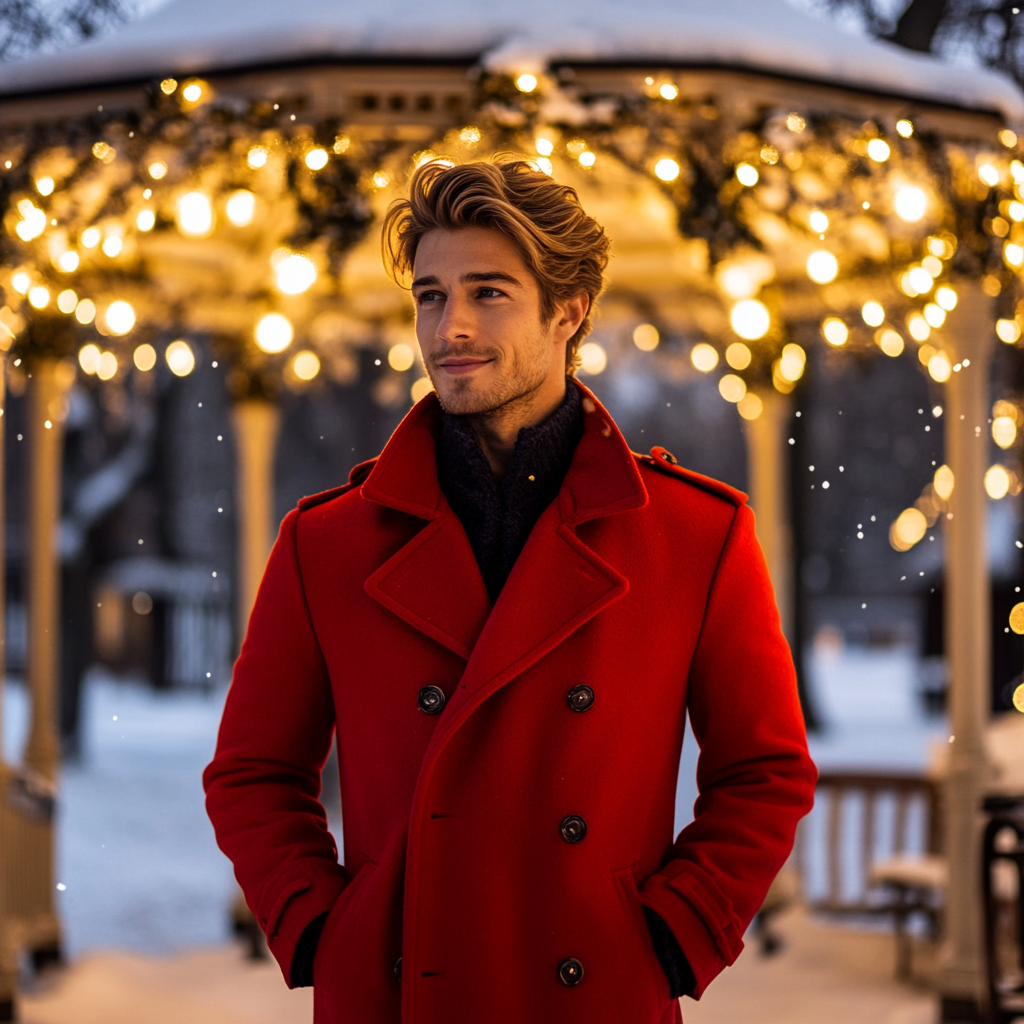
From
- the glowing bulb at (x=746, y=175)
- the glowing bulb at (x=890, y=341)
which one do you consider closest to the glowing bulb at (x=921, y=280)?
the glowing bulb at (x=746, y=175)

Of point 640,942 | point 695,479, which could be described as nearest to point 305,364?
point 695,479

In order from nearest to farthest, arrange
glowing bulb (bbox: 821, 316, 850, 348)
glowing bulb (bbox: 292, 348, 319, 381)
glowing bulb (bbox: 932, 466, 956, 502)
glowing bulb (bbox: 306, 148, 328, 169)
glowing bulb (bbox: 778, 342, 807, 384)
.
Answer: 1. glowing bulb (bbox: 306, 148, 328, 169)
2. glowing bulb (bbox: 932, 466, 956, 502)
3. glowing bulb (bbox: 778, 342, 807, 384)
4. glowing bulb (bbox: 821, 316, 850, 348)
5. glowing bulb (bbox: 292, 348, 319, 381)

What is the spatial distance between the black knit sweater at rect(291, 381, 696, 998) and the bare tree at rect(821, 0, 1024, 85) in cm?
838

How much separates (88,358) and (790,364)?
4872mm

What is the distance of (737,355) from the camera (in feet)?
29.5

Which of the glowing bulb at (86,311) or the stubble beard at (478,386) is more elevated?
the glowing bulb at (86,311)

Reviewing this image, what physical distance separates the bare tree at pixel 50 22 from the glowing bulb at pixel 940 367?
4078mm

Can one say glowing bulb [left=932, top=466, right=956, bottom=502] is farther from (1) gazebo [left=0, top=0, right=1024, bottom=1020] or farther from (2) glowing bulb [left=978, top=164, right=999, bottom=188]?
(2) glowing bulb [left=978, top=164, right=999, bottom=188]

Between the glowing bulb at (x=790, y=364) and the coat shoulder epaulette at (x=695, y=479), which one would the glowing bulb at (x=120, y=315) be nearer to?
the glowing bulb at (x=790, y=364)

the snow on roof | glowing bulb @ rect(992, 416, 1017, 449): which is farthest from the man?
glowing bulb @ rect(992, 416, 1017, 449)

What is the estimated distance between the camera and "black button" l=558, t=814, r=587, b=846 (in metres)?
2.14

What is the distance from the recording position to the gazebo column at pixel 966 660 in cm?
587

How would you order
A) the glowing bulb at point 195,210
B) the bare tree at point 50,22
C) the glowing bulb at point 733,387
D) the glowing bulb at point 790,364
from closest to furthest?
1. the glowing bulb at point 195,210
2. the bare tree at point 50,22
3. the glowing bulb at point 790,364
4. the glowing bulb at point 733,387

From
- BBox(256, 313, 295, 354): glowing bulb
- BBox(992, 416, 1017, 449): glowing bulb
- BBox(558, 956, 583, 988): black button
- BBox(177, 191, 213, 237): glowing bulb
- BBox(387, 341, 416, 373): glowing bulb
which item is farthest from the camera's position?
BBox(992, 416, 1017, 449): glowing bulb
